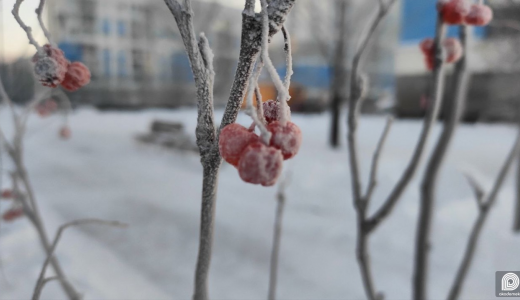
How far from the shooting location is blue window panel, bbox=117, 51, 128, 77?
2708 centimetres

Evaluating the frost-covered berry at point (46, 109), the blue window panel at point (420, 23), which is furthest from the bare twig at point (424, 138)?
the blue window panel at point (420, 23)

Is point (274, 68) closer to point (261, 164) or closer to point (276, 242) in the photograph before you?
point (261, 164)

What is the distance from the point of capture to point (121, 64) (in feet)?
89.2

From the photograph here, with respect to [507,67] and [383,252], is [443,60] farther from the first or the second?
[507,67]

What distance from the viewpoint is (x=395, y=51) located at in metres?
17.5

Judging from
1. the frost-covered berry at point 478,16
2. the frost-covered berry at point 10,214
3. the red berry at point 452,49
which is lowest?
the frost-covered berry at point 10,214

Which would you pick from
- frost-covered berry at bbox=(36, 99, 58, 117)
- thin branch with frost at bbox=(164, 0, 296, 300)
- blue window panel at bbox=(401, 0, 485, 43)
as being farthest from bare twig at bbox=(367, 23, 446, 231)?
blue window panel at bbox=(401, 0, 485, 43)

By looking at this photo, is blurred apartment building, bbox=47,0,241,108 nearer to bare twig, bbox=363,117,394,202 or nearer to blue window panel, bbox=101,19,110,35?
blue window panel, bbox=101,19,110,35

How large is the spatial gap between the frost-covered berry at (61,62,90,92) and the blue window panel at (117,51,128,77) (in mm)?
27807

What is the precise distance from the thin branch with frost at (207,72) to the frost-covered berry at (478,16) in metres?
0.82

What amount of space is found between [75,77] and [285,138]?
1.74 feet

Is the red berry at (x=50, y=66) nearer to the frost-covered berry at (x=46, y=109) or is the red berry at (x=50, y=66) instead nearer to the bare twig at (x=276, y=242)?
the bare twig at (x=276, y=242)

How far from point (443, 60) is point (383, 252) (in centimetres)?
323

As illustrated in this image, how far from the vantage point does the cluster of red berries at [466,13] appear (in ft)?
3.60
